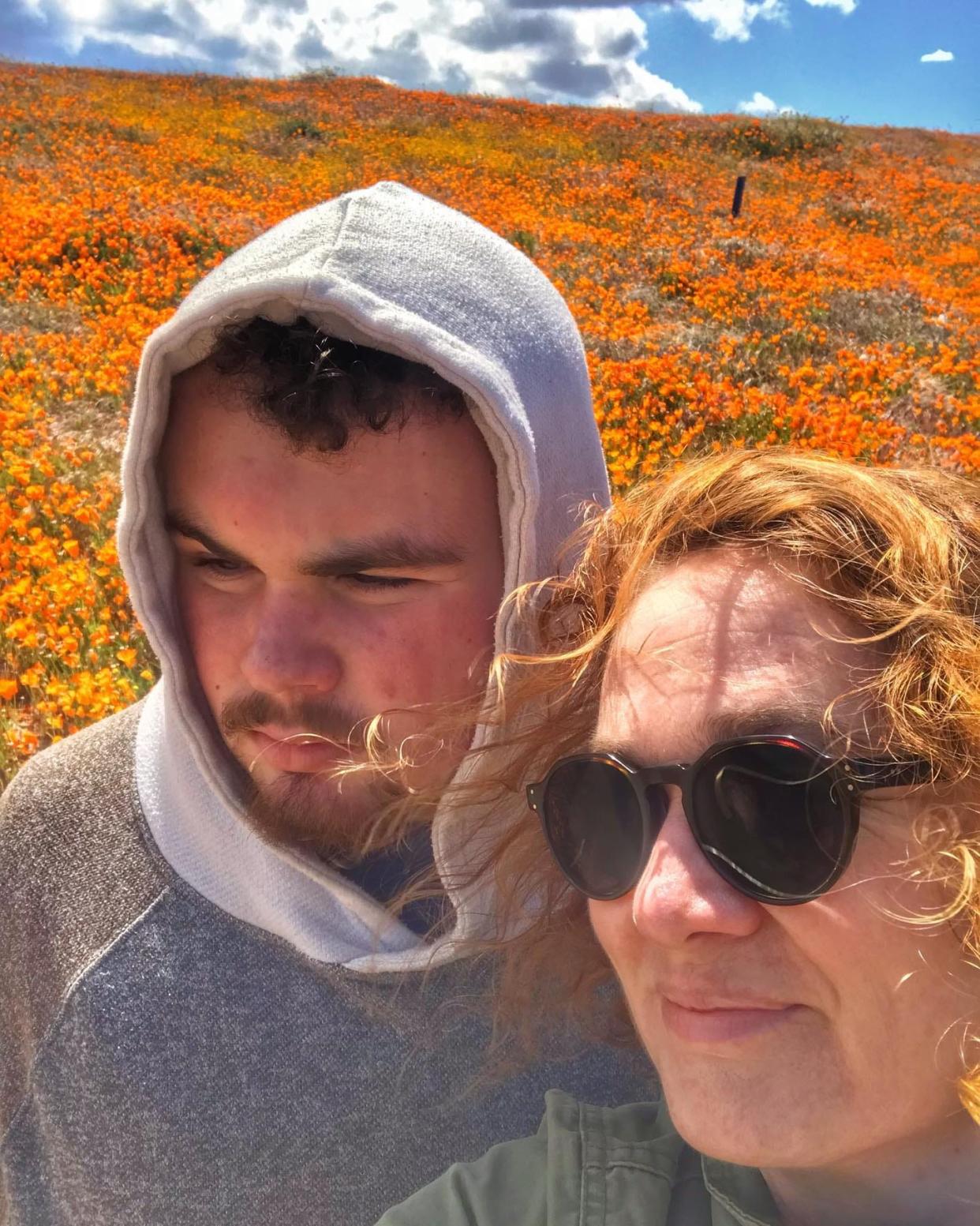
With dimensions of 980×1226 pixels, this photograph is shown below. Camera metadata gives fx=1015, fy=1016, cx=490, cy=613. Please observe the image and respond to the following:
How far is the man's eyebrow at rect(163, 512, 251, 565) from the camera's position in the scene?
169 cm

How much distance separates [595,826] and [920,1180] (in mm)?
551

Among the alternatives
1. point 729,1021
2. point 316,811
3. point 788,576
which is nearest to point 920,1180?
point 729,1021

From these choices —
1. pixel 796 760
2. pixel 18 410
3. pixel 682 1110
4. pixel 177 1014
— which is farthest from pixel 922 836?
pixel 18 410

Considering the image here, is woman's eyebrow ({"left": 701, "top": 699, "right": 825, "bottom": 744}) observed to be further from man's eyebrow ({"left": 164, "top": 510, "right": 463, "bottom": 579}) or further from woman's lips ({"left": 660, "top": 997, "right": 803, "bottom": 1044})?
man's eyebrow ({"left": 164, "top": 510, "right": 463, "bottom": 579})

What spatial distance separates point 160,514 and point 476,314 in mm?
668

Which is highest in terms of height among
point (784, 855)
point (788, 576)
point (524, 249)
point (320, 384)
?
point (524, 249)

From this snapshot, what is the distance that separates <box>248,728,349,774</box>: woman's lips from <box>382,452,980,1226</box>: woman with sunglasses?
0.48 meters

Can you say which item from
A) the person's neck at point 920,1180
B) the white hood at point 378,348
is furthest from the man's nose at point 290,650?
the person's neck at point 920,1180

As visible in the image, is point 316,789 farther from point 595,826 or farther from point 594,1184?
point 594,1184

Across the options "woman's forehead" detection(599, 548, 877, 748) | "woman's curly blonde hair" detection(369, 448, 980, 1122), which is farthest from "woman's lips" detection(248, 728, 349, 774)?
"woman's forehead" detection(599, 548, 877, 748)

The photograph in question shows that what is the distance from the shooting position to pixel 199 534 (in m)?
1.71

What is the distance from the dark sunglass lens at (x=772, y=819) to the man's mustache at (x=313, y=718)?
0.73m

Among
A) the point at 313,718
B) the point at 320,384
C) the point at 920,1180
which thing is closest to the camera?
the point at 920,1180

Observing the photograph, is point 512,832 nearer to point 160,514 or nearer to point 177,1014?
point 177,1014
